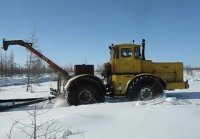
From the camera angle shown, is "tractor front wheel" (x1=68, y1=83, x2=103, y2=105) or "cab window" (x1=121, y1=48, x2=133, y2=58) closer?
"tractor front wheel" (x1=68, y1=83, x2=103, y2=105)

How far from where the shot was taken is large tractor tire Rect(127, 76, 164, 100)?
15.1 m

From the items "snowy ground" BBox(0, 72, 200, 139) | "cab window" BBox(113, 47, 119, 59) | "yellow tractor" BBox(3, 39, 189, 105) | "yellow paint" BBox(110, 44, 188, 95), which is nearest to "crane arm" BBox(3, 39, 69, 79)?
"yellow tractor" BBox(3, 39, 189, 105)

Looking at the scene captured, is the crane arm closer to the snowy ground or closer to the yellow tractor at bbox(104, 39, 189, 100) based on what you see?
the yellow tractor at bbox(104, 39, 189, 100)

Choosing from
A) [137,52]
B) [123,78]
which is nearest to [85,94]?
[123,78]

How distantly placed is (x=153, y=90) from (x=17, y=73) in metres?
67.4

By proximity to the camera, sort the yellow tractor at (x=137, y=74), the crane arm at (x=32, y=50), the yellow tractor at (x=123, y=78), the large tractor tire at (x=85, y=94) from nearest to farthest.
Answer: the large tractor tire at (x=85, y=94), the yellow tractor at (x=123, y=78), the yellow tractor at (x=137, y=74), the crane arm at (x=32, y=50)

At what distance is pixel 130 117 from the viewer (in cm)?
1038

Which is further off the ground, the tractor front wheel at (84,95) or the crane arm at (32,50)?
the crane arm at (32,50)

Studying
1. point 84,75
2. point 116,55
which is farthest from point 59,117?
point 116,55

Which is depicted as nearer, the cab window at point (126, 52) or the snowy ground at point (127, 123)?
the snowy ground at point (127, 123)

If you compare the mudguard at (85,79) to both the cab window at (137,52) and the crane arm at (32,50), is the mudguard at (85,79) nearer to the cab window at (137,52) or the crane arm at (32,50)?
the crane arm at (32,50)

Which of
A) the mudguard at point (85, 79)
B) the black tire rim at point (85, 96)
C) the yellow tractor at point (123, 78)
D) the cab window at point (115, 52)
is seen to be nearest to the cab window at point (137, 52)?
the yellow tractor at point (123, 78)

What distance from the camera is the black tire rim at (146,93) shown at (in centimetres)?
1515

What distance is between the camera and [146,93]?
49.9ft
